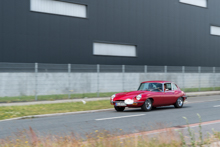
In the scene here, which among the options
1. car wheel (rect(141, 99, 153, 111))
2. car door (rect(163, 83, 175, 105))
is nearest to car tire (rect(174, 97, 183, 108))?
car door (rect(163, 83, 175, 105))

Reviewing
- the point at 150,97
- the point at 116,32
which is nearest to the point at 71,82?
the point at 150,97

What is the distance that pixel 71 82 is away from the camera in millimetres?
19422

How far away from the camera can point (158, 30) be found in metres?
30.2

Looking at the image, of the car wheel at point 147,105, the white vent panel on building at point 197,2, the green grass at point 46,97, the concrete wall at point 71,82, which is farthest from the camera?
the white vent panel on building at point 197,2

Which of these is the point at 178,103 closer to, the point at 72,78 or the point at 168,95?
the point at 168,95

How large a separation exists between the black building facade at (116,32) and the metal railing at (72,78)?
392 centimetres

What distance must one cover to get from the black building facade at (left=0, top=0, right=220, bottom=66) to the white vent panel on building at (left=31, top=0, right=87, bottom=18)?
332 millimetres

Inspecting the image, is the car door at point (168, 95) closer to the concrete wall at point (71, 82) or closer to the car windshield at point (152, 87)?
the car windshield at point (152, 87)

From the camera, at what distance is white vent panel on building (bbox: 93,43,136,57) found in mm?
25656

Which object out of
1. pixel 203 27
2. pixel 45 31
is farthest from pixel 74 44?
pixel 203 27

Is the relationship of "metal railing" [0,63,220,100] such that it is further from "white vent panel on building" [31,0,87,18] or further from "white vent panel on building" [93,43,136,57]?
"white vent panel on building" [31,0,87,18]

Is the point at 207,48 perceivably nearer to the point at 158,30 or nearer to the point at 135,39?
the point at 158,30

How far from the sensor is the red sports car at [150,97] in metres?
12.4

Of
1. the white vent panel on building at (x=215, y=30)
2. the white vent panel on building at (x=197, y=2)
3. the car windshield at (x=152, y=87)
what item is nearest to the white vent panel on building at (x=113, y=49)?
the white vent panel on building at (x=197, y=2)
